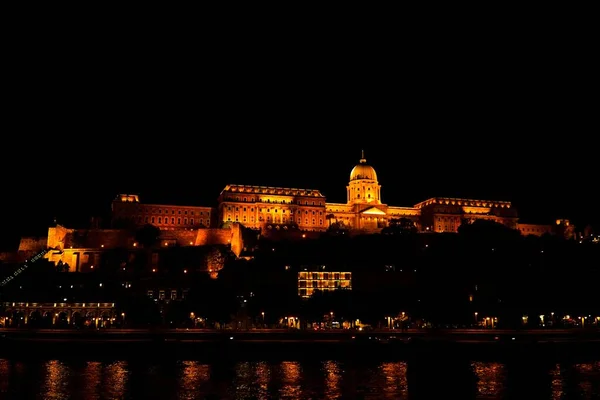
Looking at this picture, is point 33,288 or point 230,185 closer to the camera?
point 33,288

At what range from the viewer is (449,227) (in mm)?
102375

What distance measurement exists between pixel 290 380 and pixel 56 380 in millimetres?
12580

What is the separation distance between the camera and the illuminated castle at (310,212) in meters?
91.3

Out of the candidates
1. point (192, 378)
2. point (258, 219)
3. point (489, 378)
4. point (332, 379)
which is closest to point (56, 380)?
point (192, 378)

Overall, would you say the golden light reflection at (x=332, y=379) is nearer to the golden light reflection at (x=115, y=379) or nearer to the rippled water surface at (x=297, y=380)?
the rippled water surface at (x=297, y=380)

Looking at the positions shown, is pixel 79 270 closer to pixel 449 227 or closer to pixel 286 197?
pixel 286 197

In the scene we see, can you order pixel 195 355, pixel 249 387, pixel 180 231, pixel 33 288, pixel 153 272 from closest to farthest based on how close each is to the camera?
1. pixel 249 387
2. pixel 195 355
3. pixel 33 288
4. pixel 153 272
5. pixel 180 231

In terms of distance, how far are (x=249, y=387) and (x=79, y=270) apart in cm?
5003

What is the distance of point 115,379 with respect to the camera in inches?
1464

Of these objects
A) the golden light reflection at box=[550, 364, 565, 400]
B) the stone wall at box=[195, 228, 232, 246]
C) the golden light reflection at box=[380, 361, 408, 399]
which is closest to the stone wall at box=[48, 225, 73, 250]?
the stone wall at box=[195, 228, 232, 246]

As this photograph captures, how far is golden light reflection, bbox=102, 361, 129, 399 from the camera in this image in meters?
33.4

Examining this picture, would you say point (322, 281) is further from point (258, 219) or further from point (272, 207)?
point (272, 207)

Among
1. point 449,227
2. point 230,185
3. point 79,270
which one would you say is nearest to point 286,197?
point 230,185

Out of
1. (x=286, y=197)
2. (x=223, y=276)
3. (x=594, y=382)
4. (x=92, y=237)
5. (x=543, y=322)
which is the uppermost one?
(x=286, y=197)
